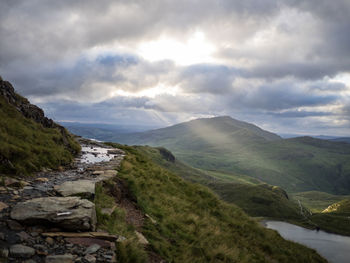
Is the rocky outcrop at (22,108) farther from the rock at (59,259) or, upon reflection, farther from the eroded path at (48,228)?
the rock at (59,259)

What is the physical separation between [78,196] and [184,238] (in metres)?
6.58

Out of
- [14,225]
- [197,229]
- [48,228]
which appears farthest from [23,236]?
[197,229]

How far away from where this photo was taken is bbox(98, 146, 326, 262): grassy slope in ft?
39.0

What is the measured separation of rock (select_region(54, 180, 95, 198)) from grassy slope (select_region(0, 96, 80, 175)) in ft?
10.6

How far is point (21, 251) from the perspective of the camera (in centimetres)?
642

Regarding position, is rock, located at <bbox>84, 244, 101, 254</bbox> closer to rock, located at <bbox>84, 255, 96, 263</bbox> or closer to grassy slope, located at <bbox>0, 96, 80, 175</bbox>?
rock, located at <bbox>84, 255, 96, 263</bbox>

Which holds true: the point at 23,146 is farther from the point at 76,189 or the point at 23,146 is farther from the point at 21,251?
the point at 21,251

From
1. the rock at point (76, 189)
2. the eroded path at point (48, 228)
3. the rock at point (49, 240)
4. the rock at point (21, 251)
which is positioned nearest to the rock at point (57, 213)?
the eroded path at point (48, 228)

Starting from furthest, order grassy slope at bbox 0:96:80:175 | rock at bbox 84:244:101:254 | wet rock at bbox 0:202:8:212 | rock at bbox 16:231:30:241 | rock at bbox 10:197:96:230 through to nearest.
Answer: grassy slope at bbox 0:96:80:175
wet rock at bbox 0:202:8:212
rock at bbox 10:197:96:230
rock at bbox 84:244:101:254
rock at bbox 16:231:30:241

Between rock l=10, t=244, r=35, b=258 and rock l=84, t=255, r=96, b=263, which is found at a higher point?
rock l=10, t=244, r=35, b=258

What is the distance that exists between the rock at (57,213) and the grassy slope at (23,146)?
4.82 metres

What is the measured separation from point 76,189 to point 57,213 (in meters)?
2.89

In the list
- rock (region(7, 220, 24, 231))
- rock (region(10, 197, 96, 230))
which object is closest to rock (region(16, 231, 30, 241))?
rock (region(7, 220, 24, 231))

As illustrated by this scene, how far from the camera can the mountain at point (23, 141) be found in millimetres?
12762
